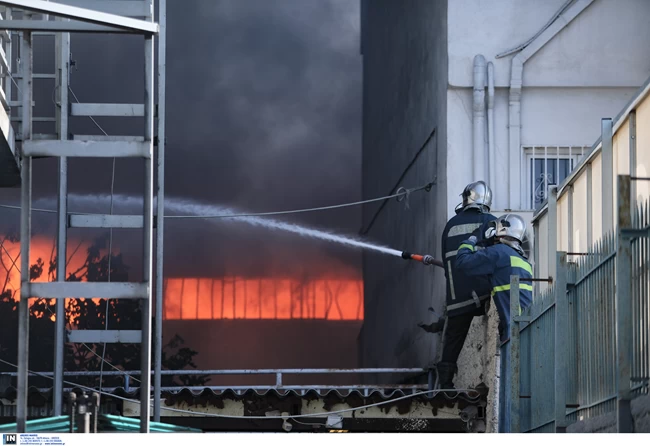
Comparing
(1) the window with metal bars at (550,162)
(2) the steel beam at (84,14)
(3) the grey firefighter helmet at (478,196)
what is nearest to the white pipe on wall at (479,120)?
(1) the window with metal bars at (550,162)

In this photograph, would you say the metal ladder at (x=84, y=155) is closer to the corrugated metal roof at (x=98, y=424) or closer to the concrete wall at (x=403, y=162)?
the corrugated metal roof at (x=98, y=424)

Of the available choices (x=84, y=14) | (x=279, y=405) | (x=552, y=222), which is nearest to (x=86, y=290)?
(x=84, y=14)

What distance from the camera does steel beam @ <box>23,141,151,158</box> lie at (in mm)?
7762

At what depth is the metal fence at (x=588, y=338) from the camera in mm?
7367

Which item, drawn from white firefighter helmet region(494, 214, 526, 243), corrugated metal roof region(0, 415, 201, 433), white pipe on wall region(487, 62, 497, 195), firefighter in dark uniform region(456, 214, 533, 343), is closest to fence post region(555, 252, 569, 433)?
corrugated metal roof region(0, 415, 201, 433)

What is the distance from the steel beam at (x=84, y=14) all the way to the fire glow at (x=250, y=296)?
22.1 metres

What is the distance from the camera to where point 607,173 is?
905 centimetres

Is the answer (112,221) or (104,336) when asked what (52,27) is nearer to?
(112,221)

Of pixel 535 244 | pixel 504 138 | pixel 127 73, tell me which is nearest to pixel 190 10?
pixel 127 73

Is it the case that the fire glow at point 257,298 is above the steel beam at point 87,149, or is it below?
below

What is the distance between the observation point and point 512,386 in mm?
11430

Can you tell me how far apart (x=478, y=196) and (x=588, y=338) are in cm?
683

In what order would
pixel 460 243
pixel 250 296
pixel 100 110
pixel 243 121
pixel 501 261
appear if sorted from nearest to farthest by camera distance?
1. pixel 100 110
2. pixel 501 261
3. pixel 460 243
4. pixel 243 121
5. pixel 250 296

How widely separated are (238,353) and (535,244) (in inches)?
685
